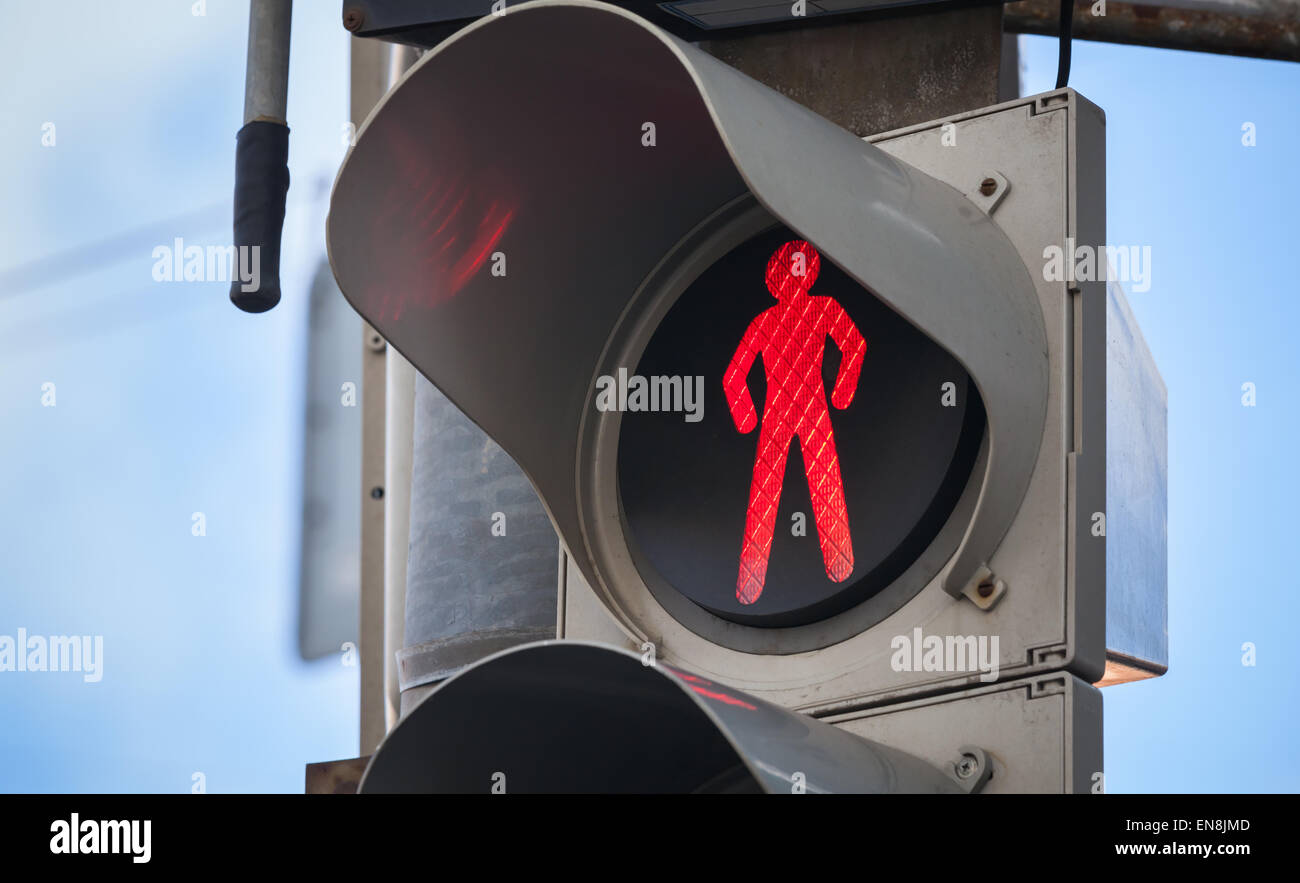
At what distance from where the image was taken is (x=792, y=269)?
3.14m

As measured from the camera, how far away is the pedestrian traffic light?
2789 mm

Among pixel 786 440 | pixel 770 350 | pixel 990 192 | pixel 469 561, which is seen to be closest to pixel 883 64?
pixel 990 192

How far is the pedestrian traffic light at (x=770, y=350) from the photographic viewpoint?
9.15 ft

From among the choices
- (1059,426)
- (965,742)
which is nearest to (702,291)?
(1059,426)

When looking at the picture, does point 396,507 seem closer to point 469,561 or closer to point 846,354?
point 469,561

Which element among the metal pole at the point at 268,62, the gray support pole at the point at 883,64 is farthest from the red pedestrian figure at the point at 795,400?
the metal pole at the point at 268,62

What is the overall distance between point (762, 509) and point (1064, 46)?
0.99 m

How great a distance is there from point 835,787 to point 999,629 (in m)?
0.51

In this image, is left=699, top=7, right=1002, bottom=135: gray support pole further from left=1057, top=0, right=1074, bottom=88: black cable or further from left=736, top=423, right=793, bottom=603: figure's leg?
left=736, top=423, right=793, bottom=603: figure's leg

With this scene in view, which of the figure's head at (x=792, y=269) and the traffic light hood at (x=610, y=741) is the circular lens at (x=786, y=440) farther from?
→ the traffic light hood at (x=610, y=741)

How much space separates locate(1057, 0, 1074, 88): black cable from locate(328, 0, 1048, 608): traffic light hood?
1.09 feet

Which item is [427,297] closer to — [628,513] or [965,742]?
[628,513]

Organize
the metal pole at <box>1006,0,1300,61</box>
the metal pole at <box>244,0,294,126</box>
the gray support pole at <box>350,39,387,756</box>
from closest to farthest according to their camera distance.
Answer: the metal pole at <box>244,0,294,126</box>
the metal pole at <box>1006,0,1300,61</box>
the gray support pole at <box>350,39,387,756</box>

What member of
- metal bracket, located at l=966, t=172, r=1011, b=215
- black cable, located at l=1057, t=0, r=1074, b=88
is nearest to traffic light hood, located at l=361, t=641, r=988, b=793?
metal bracket, located at l=966, t=172, r=1011, b=215
